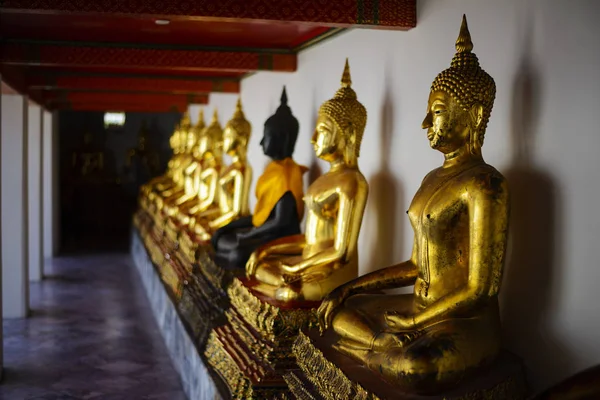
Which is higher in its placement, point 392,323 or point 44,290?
point 392,323

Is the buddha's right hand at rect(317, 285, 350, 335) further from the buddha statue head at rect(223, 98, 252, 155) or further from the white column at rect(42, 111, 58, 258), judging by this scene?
the white column at rect(42, 111, 58, 258)

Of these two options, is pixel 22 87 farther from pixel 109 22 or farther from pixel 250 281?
pixel 250 281

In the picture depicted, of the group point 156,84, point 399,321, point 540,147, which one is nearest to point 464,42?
point 540,147

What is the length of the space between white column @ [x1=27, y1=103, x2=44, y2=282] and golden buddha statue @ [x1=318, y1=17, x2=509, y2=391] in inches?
276

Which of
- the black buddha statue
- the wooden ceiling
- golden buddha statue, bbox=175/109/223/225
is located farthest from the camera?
golden buddha statue, bbox=175/109/223/225

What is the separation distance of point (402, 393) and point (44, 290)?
7.33 m

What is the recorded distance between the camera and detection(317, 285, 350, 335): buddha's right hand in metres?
3.18

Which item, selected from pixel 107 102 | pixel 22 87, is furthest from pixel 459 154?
pixel 107 102

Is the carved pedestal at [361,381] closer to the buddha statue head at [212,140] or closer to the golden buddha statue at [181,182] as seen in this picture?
the buddha statue head at [212,140]

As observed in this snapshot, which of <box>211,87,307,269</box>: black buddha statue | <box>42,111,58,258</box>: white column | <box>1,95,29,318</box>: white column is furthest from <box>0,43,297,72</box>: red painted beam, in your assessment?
<box>42,111,58,258</box>: white column

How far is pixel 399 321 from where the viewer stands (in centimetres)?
286

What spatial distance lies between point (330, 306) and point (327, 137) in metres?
1.18

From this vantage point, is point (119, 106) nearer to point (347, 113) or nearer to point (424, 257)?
point (347, 113)

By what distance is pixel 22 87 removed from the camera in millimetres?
7492
